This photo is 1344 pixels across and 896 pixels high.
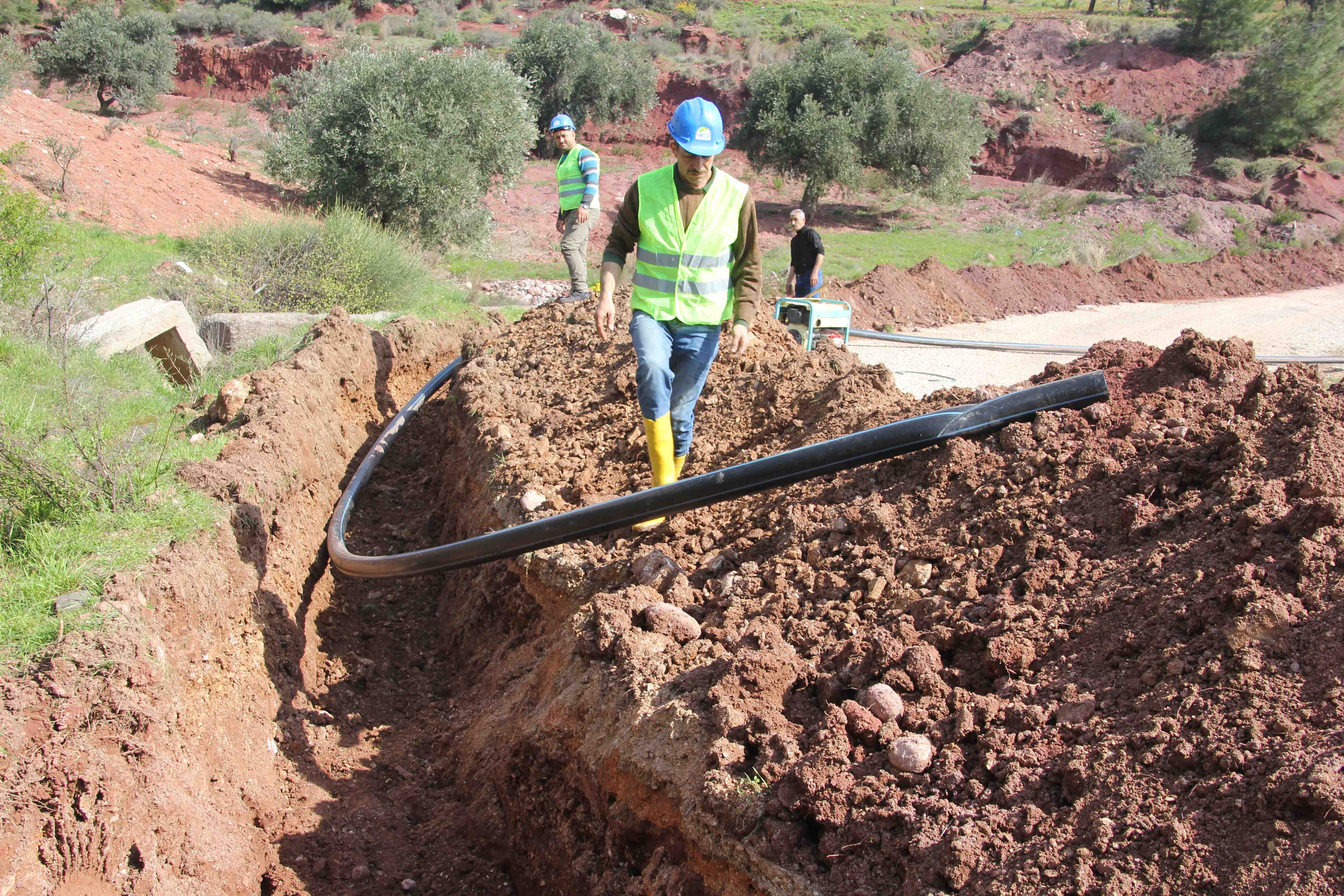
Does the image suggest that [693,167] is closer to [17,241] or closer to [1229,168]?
[17,241]

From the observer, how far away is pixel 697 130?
4195 mm

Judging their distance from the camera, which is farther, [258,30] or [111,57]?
[258,30]

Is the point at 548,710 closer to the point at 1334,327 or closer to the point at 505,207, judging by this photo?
the point at 1334,327

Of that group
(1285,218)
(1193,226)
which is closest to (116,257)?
(1193,226)

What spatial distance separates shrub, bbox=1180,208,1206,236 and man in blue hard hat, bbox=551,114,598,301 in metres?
22.0

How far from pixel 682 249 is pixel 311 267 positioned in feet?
25.4

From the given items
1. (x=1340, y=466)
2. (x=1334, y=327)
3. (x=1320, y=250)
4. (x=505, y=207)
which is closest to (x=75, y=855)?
(x=1340, y=466)

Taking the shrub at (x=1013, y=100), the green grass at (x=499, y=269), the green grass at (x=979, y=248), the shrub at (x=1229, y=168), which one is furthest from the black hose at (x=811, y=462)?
the shrub at (x=1013, y=100)

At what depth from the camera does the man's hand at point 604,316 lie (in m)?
4.57

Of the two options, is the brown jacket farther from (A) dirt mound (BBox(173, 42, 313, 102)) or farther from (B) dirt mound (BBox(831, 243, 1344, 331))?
(A) dirt mound (BBox(173, 42, 313, 102))

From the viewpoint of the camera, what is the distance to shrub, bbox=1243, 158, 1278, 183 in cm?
3109

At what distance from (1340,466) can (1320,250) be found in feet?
67.7

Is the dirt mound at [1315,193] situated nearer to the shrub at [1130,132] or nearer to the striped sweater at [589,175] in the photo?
the shrub at [1130,132]

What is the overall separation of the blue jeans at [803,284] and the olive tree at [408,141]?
9.53 m
